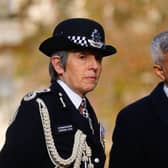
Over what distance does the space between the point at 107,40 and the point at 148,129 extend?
579 cm

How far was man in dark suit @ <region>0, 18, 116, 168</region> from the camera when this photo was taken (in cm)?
295

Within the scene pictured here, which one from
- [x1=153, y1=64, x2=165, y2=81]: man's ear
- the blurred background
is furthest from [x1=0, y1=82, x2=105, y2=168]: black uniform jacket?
the blurred background

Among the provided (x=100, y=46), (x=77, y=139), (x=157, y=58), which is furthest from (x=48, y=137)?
(x=157, y=58)

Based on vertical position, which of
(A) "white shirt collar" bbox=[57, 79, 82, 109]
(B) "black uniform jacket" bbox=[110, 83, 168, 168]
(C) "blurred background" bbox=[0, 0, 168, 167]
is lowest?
(B) "black uniform jacket" bbox=[110, 83, 168, 168]

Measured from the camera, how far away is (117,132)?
11.3ft

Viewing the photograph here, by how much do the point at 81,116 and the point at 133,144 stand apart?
0.39 m

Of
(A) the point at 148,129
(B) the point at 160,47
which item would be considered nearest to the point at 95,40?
(B) the point at 160,47

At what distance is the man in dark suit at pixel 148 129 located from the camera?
337cm

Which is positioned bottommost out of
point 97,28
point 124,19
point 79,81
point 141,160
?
point 141,160

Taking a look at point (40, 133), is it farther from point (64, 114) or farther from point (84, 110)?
point (84, 110)

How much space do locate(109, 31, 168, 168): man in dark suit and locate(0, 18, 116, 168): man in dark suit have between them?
275 millimetres

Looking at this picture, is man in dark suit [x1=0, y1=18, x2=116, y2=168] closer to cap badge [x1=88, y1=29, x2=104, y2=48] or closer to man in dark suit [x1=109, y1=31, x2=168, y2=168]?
cap badge [x1=88, y1=29, x2=104, y2=48]

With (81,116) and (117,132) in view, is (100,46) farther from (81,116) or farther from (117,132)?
(117,132)

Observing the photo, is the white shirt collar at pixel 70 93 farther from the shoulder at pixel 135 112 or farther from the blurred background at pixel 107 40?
the blurred background at pixel 107 40
